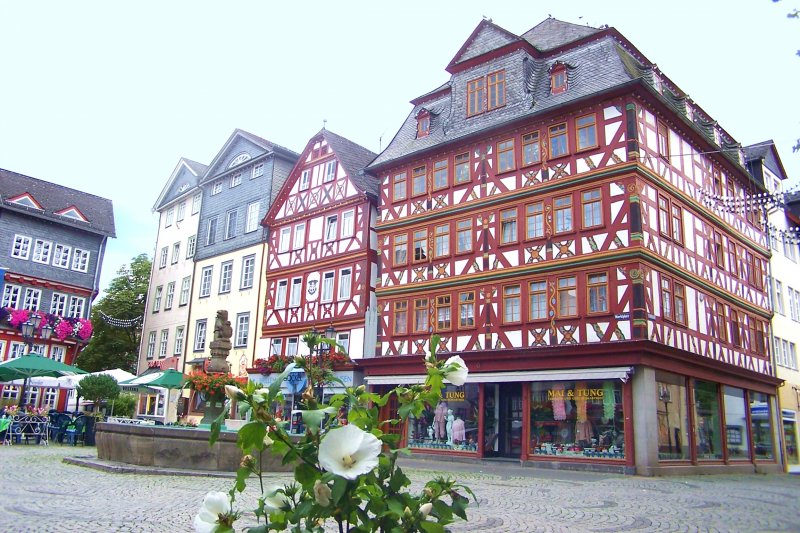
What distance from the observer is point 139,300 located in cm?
4997

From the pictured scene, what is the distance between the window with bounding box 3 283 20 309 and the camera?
38.8 m

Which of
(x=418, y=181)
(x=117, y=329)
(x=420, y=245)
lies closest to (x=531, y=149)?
(x=418, y=181)

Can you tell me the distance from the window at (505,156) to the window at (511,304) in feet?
14.2

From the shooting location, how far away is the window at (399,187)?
92.4ft

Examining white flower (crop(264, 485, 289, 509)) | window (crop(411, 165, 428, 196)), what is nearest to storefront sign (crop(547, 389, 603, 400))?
window (crop(411, 165, 428, 196))

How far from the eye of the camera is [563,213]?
22766mm

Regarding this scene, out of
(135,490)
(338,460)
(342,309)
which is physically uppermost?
(342,309)

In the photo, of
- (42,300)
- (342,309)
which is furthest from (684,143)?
(42,300)

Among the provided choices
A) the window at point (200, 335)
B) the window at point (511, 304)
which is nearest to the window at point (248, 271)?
the window at point (200, 335)

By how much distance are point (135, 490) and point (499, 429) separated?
47.9ft

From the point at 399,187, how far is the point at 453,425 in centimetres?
983

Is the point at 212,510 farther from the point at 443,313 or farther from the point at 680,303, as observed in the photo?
the point at 443,313

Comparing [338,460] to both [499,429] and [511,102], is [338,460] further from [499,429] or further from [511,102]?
[511,102]

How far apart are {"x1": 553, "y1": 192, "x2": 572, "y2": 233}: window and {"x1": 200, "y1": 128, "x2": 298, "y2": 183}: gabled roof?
1772cm
